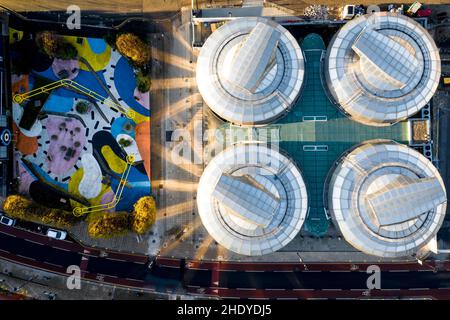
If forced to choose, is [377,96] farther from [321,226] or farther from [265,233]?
[265,233]

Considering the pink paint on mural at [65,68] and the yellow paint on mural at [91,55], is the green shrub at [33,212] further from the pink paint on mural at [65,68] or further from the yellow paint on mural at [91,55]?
the yellow paint on mural at [91,55]

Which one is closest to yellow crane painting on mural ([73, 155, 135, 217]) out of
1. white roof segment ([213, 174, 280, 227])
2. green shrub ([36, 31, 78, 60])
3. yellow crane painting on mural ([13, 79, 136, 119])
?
yellow crane painting on mural ([13, 79, 136, 119])


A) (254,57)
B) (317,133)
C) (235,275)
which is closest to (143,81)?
(254,57)

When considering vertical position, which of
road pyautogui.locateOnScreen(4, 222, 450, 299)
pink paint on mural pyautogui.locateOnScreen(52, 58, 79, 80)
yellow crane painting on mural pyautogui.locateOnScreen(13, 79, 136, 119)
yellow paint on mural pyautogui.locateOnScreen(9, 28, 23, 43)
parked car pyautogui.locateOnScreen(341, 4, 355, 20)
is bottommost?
road pyautogui.locateOnScreen(4, 222, 450, 299)

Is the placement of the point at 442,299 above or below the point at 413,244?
below

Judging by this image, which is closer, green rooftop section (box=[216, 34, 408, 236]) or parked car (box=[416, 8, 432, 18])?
green rooftop section (box=[216, 34, 408, 236])

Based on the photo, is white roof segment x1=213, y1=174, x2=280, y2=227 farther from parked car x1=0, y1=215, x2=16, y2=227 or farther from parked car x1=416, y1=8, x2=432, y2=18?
parked car x1=416, y1=8, x2=432, y2=18

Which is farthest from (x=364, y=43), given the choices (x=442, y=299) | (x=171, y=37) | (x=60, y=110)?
(x=60, y=110)
